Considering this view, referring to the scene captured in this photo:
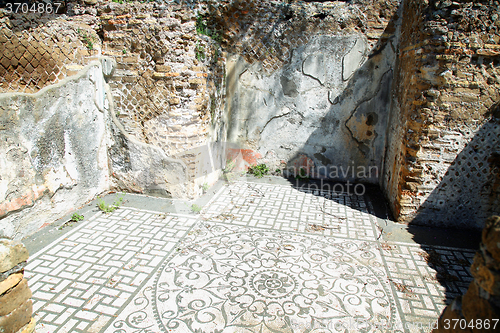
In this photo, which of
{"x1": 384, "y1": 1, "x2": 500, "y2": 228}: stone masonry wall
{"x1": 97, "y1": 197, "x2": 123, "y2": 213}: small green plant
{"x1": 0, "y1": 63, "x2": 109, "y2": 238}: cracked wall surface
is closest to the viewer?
{"x1": 0, "y1": 63, "x2": 109, "y2": 238}: cracked wall surface

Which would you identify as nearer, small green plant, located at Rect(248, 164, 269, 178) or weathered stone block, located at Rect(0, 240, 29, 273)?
weathered stone block, located at Rect(0, 240, 29, 273)

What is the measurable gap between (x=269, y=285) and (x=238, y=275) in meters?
0.30

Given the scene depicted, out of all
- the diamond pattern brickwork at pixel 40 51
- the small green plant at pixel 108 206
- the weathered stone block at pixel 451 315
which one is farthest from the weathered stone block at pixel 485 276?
the diamond pattern brickwork at pixel 40 51

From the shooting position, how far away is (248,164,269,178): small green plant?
5.55 m

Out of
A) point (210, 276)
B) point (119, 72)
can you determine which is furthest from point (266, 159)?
point (210, 276)

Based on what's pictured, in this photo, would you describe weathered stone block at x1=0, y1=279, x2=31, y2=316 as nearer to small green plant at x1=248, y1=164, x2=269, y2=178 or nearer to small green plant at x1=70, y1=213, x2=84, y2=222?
small green plant at x1=70, y1=213, x2=84, y2=222

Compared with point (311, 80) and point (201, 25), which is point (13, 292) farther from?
point (311, 80)

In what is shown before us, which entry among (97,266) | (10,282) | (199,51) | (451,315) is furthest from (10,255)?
(199,51)

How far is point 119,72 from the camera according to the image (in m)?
4.25

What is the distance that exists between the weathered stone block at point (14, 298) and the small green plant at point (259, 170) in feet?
13.1

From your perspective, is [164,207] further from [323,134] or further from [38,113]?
[323,134]

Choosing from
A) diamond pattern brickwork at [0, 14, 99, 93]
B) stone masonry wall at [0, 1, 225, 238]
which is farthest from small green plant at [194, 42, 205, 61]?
diamond pattern brickwork at [0, 14, 99, 93]

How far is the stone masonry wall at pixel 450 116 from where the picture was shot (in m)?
3.40

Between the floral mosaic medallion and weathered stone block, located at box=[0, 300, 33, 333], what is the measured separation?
84 cm
